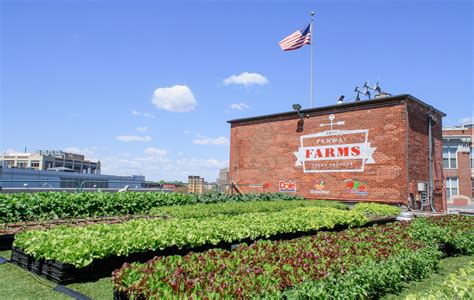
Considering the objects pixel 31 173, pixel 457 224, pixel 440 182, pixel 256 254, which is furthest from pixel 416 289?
pixel 31 173

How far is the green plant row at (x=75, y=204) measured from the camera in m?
10.9

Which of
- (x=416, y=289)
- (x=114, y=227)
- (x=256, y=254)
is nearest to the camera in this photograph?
(x=256, y=254)

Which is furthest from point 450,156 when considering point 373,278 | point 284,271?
point 284,271

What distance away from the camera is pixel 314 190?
22.8 m

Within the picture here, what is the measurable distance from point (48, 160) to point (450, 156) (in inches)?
4275

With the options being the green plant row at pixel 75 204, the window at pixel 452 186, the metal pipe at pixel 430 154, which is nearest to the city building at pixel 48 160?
the window at pixel 452 186

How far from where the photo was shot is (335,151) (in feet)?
71.7

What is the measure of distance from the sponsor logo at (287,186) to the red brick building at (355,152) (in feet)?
0.23

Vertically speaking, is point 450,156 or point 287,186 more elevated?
point 450,156

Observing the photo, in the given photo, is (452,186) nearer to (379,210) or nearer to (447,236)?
(379,210)

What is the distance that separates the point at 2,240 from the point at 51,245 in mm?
3551

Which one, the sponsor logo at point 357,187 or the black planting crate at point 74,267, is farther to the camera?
the sponsor logo at point 357,187

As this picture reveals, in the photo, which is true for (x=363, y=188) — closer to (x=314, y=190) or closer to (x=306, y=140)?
(x=314, y=190)

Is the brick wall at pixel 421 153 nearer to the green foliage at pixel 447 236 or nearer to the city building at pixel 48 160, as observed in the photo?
the green foliage at pixel 447 236
